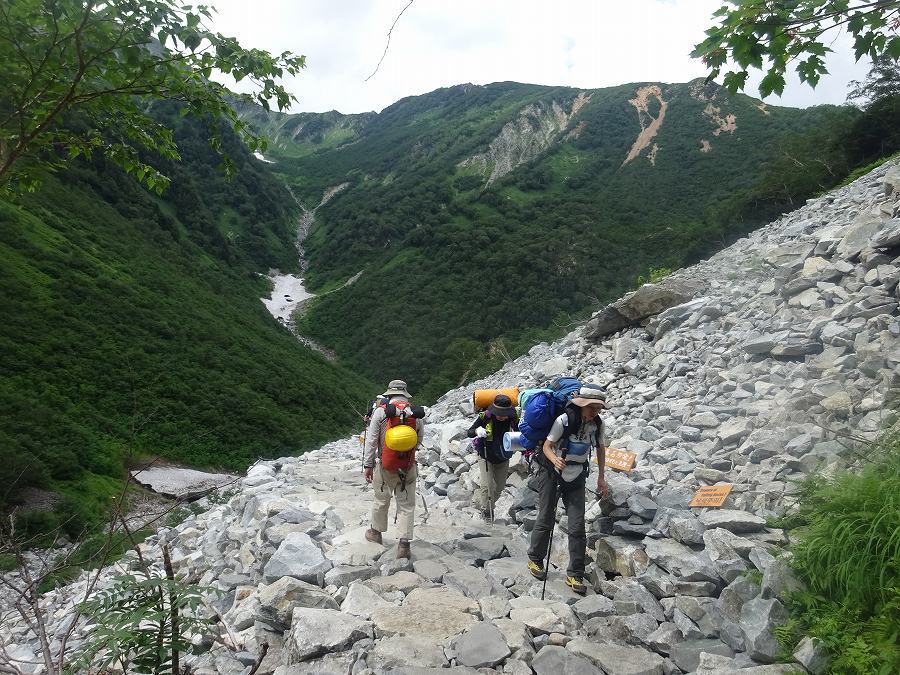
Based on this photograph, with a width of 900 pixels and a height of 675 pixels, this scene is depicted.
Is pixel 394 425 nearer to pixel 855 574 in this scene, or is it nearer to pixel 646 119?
pixel 855 574

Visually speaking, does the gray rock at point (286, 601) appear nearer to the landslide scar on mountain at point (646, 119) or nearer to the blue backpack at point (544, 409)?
the blue backpack at point (544, 409)

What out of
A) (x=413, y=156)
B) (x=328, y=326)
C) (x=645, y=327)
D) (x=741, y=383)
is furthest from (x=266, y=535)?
(x=413, y=156)

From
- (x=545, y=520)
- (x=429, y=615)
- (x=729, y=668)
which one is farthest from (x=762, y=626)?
(x=429, y=615)

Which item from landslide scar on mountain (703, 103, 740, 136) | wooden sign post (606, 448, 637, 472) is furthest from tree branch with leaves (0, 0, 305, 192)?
landslide scar on mountain (703, 103, 740, 136)

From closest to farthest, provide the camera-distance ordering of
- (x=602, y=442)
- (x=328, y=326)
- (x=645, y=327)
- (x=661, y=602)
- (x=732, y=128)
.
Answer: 1. (x=661, y=602)
2. (x=602, y=442)
3. (x=645, y=327)
4. (x=328, y=326)
5. (x=732, y=128)

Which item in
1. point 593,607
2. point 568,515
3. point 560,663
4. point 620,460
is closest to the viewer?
point 560,663

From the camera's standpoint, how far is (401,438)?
5.46 m

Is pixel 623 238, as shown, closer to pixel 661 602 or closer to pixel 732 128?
pixel 732 128

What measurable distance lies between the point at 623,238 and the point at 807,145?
36.9 m

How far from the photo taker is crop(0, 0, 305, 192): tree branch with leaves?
2.55m

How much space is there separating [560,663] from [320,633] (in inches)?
67.7

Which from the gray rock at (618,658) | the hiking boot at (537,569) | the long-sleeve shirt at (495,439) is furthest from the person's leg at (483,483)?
the gray rock at (618,658)

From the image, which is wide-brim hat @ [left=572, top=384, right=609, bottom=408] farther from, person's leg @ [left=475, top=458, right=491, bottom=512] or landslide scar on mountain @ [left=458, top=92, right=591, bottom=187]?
landslide scar on mountain @ [left=458, top=92, right=591, bottom=187]

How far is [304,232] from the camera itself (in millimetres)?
124438
